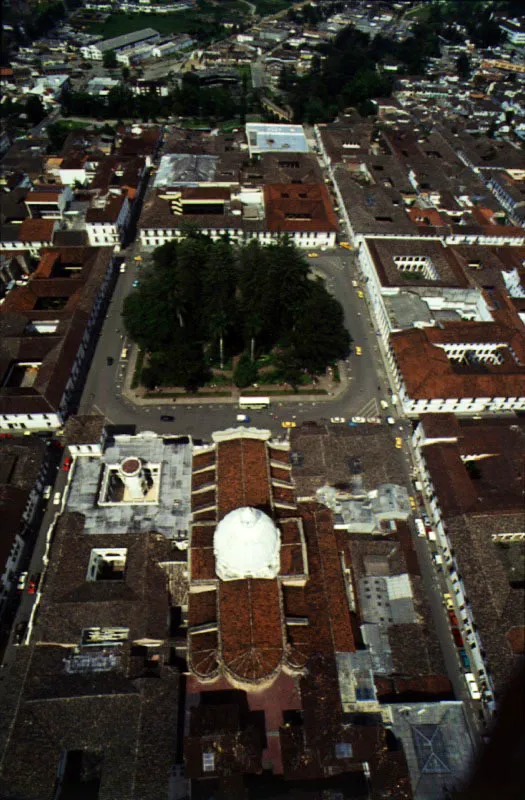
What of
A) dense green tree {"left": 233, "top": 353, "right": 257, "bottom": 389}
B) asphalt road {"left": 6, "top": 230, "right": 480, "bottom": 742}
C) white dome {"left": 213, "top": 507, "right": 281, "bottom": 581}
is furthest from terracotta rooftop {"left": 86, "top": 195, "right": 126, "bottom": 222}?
white dome {"left": 213, "top": 507, "right": 281, "bottom": 581}

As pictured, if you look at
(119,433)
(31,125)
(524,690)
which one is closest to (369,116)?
(31,125)

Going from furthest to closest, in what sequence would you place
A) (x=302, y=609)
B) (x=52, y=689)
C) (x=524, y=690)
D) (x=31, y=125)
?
(x=31, y=125) → (x=302, y=609) → (x=52, y=689) → (x=524, y=690)

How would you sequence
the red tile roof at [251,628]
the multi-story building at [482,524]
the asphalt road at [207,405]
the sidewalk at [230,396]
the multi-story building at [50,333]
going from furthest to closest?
the sidewalk at [230,396] < the asphalt road at [207,405] < the multi-story building at [50,333] < the multi-story building at [482,524] < the red tile roof at [251,628]

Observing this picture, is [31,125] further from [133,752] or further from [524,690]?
[524,690]

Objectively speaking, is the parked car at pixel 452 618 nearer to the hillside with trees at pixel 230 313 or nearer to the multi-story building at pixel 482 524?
the multi-story building at pixel 482 524

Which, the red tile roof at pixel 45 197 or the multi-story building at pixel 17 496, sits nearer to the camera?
the multi-story building at pixel 17 496

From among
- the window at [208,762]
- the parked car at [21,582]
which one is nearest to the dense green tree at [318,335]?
the parked car at [21,582]

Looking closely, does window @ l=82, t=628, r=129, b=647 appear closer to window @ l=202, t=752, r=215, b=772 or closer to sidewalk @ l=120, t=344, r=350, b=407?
window @ l=202, t=752, r=215, b=772
